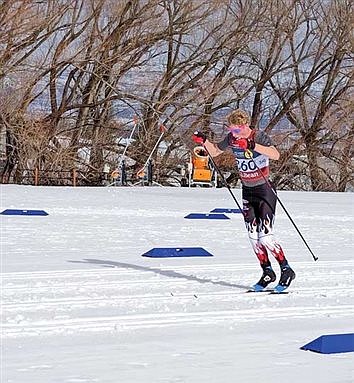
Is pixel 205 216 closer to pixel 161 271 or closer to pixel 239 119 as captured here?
pixel 161 271

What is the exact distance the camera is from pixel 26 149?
67.4 feet

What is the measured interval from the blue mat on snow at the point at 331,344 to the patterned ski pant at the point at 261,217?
1428 millimetres

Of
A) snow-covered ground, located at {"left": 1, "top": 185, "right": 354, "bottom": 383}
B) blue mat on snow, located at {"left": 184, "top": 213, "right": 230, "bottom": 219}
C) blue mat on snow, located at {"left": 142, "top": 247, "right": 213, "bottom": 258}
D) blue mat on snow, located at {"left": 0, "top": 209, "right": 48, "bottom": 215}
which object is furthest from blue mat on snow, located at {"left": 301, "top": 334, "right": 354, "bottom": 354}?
blue mat on snow, located at {"left": 0, "top": 209, "right": 48, "bottom": 215}

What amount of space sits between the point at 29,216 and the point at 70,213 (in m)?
0.74

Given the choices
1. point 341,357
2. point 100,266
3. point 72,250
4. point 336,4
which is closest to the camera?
point 341,357

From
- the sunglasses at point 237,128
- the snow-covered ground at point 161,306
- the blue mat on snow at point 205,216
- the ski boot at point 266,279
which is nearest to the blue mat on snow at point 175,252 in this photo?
the snow-covered ground at point 161,306

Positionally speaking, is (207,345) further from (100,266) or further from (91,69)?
(91,69)

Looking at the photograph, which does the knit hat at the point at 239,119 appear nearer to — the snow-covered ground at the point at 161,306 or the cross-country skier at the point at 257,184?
the cross-country skier at the point at 257,184

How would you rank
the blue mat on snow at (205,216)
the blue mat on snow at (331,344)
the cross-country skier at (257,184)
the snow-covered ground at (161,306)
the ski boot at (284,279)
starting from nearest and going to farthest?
the snow-covered ground at (161,306), the blue mat on snow at (331,344), the cross-country skier at (257,184), the ski boot at (284,279), the blue mat on snow at (205,216)

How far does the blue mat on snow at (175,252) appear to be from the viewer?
7.16 m

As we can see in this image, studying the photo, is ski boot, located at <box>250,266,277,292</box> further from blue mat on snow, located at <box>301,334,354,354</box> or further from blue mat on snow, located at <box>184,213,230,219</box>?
blue mat on snow, located at <box>184,213,230,219</box>

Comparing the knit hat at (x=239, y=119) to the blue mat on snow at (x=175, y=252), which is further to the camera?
the blue mat on snow at (x=175, y=252)

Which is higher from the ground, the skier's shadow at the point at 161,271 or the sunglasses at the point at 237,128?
the sunglasses at the point at 237,128

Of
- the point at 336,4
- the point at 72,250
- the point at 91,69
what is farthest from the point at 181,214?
the point at 336,4
